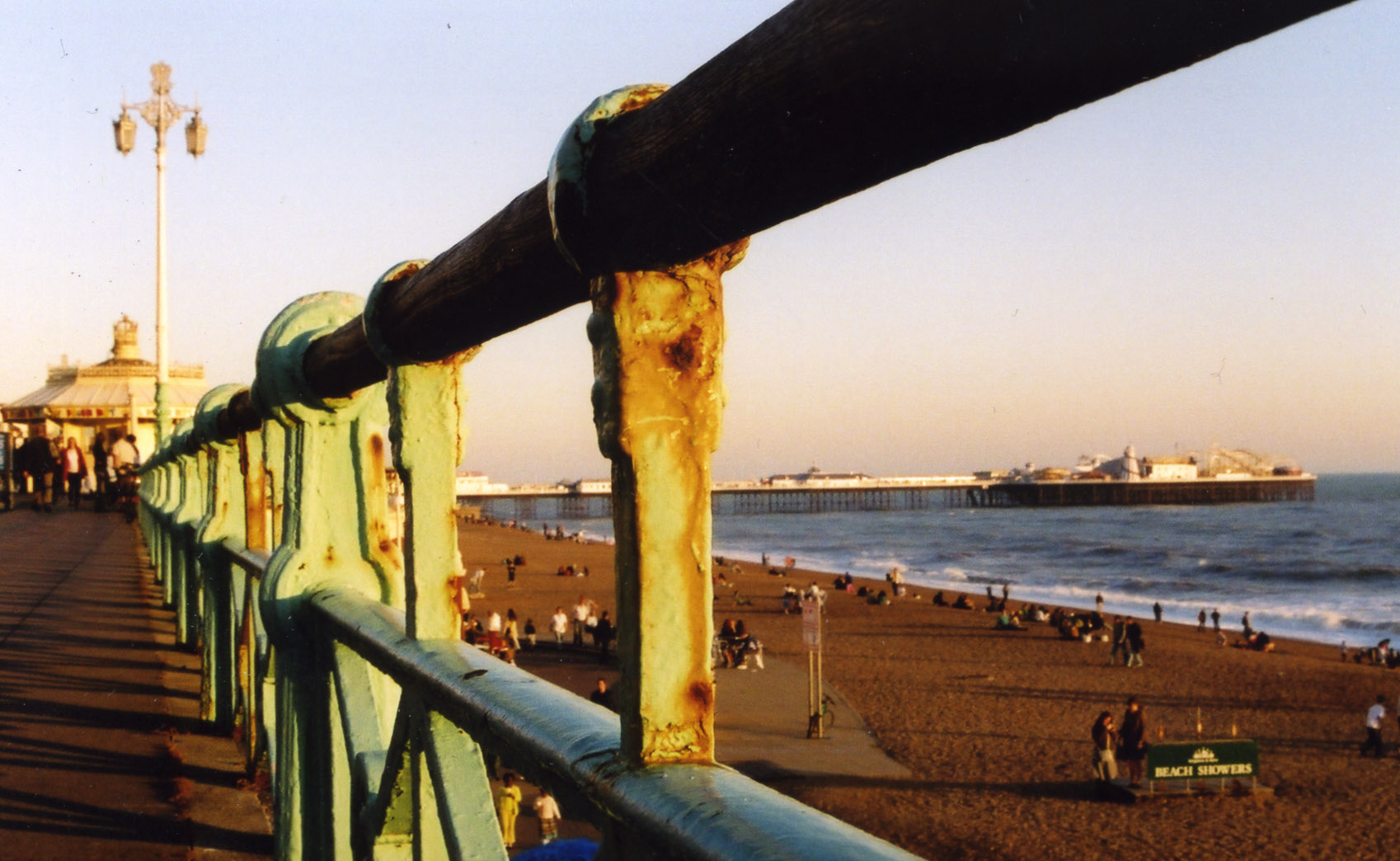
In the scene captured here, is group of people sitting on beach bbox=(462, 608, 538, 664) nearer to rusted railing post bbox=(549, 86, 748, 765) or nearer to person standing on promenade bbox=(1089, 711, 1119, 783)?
person standing on promenade bbox=(1089, 711, 1119, 783)

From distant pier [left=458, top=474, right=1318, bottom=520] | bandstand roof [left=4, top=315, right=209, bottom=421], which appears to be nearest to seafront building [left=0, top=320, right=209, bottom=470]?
bandstand roof [left=4, top=315, right=209, bottom=421]

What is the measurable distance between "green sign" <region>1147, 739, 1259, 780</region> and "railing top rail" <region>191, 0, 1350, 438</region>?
15.3 m

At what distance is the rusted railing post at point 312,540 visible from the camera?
251cm

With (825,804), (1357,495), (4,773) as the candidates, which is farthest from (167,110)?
(1357,495)

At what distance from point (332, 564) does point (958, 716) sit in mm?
18745

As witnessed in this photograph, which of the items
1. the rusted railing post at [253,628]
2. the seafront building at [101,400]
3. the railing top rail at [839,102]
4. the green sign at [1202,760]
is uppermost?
the seafront building at [101,400]

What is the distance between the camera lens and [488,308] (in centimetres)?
143

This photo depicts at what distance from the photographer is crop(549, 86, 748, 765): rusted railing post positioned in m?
1.01

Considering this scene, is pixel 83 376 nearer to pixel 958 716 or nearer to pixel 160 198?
pixel 160 198

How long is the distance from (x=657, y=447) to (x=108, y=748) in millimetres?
3485

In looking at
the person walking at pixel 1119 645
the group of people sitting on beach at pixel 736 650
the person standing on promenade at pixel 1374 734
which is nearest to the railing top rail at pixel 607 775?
the person standing on promenade at pixel 1374 734

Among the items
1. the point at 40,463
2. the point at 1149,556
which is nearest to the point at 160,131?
the point at 40,463

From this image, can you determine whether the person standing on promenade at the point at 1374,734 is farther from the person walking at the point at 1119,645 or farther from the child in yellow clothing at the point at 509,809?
the child in yellow clothing at the point at 509,809

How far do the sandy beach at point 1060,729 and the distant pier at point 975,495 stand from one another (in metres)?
87.6
